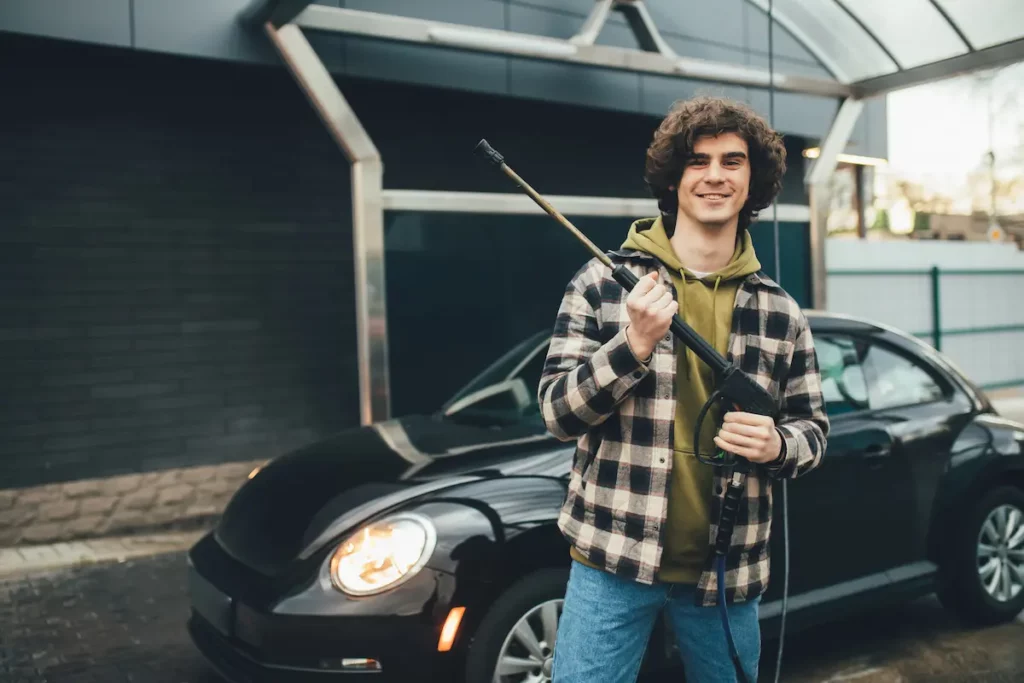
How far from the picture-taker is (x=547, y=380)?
2.16 m

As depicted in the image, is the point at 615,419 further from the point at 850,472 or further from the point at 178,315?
the point at 178,315

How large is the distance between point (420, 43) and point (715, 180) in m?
5.14

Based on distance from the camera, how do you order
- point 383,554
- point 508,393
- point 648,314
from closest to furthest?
point 648,314, point 383,554, point 508,393

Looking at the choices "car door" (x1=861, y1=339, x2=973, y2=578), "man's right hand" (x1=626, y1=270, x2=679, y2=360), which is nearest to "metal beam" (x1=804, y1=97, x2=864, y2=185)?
"car door" (x1=861, y1=339, x2=973, y2=578)

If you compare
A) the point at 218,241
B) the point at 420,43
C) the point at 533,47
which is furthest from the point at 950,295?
the point at 218,241

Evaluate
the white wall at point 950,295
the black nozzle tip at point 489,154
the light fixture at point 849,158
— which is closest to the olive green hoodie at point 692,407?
the black nozzle tip at point 489,154

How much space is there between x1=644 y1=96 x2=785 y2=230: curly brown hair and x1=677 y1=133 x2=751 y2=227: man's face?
22mm

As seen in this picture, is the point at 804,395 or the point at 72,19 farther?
the point at 72,19

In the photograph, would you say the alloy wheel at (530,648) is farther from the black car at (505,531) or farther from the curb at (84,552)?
the curb at (84,552)

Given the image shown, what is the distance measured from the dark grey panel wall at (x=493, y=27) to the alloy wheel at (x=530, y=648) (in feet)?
15.3

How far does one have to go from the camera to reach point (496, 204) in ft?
25.0

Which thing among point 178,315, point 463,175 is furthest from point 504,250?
point 178,315

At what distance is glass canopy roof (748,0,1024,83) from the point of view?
7.42 m

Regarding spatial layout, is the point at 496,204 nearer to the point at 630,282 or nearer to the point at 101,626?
the point at 101,626
